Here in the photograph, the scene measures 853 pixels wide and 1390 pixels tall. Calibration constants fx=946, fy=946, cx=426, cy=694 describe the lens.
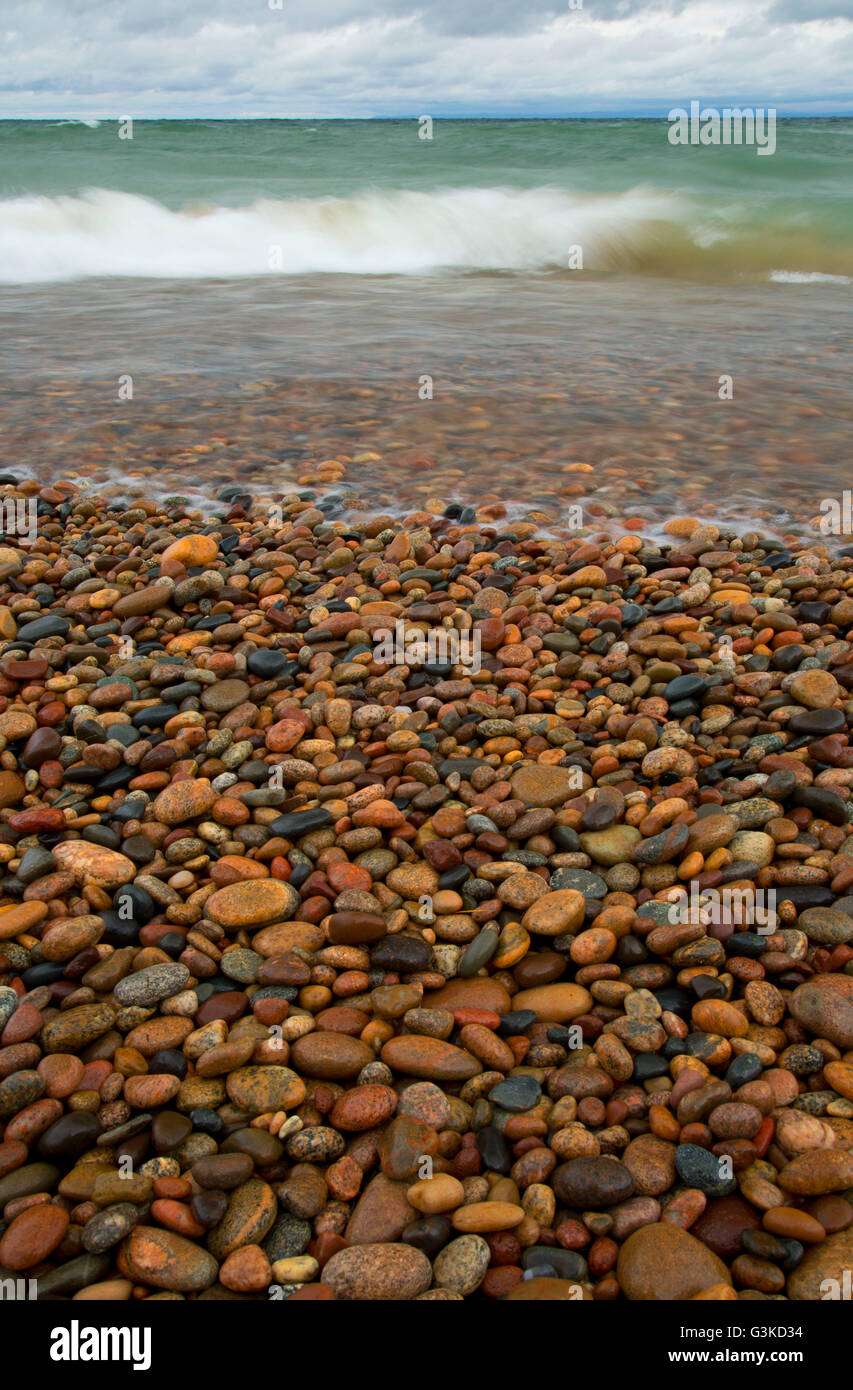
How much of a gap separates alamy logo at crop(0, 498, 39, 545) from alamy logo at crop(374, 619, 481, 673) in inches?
98.6

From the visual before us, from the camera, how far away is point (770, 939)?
2.97 m

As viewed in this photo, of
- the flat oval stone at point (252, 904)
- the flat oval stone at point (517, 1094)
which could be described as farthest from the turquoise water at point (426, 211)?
the flat oval stone at point (517, 1094)

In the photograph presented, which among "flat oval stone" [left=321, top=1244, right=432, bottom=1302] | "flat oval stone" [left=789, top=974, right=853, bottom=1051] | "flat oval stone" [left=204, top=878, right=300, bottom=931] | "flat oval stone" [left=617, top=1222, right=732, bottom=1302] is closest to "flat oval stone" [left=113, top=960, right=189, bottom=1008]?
"flat oval stone" [left=204, top=878, right=300, bottom=931]

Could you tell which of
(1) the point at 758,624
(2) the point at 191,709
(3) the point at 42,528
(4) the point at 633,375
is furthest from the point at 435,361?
(2) the point at 191,709

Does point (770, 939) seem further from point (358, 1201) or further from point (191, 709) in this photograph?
point (191, 709)

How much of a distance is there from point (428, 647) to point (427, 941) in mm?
1723

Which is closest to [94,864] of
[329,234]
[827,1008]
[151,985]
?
[151,985]

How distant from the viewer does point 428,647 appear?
4461 mm

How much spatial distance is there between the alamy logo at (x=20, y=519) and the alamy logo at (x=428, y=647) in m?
2.50

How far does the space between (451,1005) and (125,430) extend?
6.18 metres

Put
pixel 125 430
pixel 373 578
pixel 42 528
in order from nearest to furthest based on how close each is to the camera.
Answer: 1. pixel 373 578
2. pixel 42 528
3. pixel 125 430

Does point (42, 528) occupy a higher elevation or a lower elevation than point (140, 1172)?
higher
